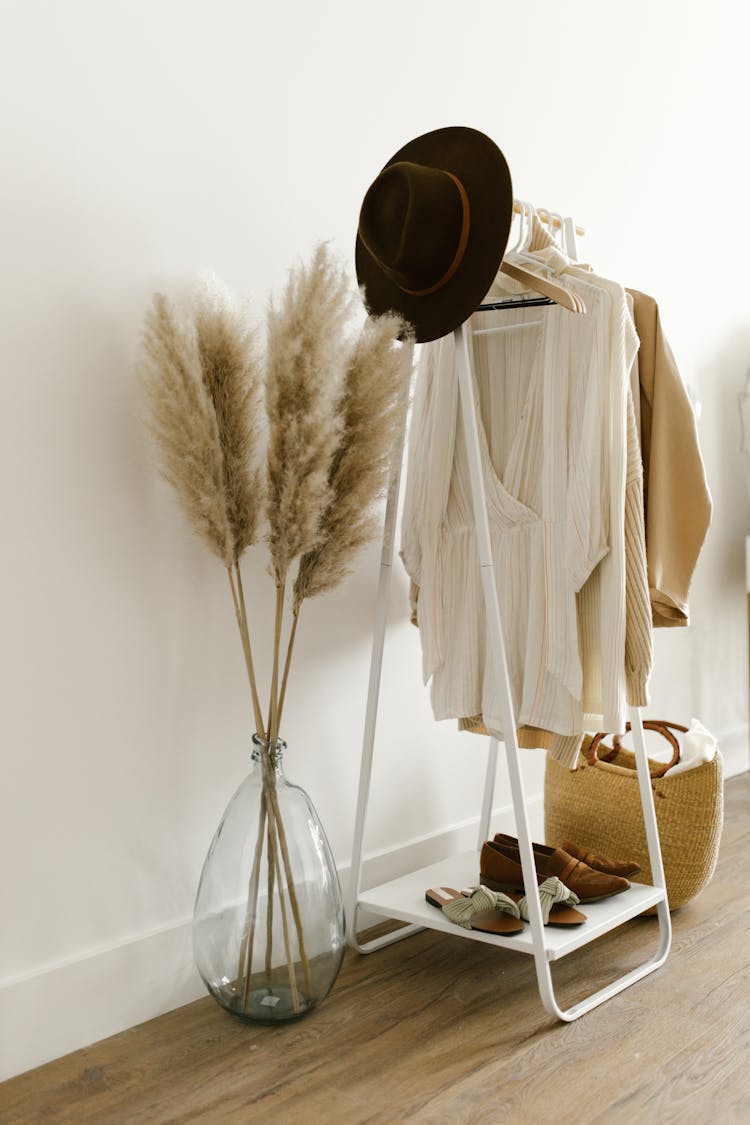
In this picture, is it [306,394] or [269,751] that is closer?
[306,394]

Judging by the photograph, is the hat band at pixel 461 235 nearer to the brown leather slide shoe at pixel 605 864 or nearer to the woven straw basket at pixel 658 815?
the woven straw basket at pixel 658 815

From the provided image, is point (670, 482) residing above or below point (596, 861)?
above

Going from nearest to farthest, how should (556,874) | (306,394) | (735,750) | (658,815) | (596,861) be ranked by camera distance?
(306,394)
(556,874)
(596,861)
(658,815)
(735,750)

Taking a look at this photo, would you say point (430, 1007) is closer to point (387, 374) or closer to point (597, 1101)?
point (597, 1101)

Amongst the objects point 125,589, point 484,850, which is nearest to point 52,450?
point 125,589

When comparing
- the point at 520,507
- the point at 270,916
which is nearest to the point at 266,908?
the point at 270,916

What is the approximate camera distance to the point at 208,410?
1655mm

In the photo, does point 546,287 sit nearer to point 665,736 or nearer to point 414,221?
point 414,221

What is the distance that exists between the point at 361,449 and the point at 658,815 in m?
1.11

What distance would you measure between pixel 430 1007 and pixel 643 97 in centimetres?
244

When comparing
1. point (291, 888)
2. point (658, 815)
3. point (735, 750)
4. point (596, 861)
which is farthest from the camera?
point (735, 750)

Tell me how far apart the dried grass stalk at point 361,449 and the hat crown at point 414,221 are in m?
0.09

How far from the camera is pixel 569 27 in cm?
271

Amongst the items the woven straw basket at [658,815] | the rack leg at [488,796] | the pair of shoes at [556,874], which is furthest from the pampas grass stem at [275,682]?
the woven straw basket at [658,815]
